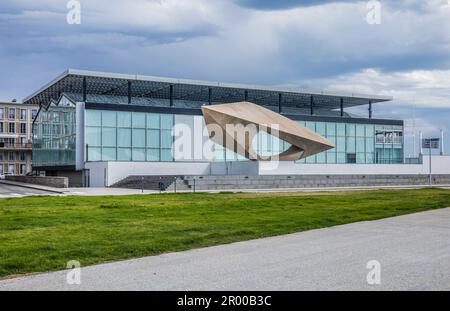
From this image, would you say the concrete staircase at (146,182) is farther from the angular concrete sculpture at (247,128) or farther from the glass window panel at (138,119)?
the glass window panel at (138,119)

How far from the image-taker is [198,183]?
42500 mm

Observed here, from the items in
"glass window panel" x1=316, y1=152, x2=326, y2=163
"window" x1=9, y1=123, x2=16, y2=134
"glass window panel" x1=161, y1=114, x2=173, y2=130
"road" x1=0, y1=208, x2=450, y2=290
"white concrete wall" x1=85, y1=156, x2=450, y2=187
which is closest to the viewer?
"road" x1=0, y1=208, x2=450, y2=290

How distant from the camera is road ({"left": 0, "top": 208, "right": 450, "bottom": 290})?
765 cm

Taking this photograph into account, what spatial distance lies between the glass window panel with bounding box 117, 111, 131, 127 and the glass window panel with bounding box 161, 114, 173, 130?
399 centimetres

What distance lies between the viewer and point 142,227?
14172 mm

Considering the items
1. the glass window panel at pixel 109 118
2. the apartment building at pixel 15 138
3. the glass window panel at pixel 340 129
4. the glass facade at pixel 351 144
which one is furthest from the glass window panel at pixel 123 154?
the apartment building at pixel 15 138

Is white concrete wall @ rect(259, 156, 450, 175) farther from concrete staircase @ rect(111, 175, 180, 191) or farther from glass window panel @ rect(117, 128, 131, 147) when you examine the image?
glass window panel @ rect(117, 128, 131, 147)

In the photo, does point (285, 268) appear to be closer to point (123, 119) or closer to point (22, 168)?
point (123, 119)

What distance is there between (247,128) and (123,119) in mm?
19610

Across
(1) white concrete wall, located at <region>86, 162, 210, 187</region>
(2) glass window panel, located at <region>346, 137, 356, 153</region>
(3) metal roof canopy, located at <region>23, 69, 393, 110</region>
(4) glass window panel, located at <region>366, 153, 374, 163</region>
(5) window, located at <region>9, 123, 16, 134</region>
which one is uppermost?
(3) metal roof canopy, located at <region>23, 69, 393, 110</region>

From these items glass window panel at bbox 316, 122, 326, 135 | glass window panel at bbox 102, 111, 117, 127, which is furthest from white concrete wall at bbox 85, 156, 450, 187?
glass window panel at bbox 316, 122, 326, 135

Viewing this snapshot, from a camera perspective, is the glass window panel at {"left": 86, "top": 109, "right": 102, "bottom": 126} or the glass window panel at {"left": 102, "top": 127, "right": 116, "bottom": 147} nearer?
the glass window panel at {"left": 86, "top": 109, "right": 102, "bottom": 126}

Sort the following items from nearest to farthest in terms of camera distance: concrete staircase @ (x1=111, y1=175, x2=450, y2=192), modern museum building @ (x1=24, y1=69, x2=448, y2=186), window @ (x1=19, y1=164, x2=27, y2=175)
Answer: concrete staircase @ (x1=111, y1=175, x2=450, y2=192) → modern museum building @ (x1=24, y1=69, x2=448, y2=186) → window @ (x1=19, y1=164, x2=27, y2=175)

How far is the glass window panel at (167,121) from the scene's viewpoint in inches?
2441
